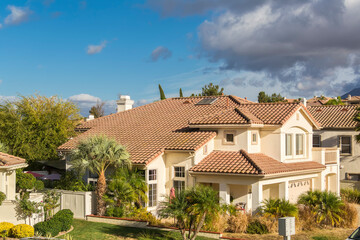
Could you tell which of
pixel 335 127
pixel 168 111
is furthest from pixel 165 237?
pixel 335 127

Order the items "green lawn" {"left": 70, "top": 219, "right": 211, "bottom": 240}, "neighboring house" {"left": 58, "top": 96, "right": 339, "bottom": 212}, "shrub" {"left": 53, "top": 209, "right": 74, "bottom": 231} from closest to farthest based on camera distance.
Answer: "green lawn" {"left": 70, "top": 219, "right": 211, "bottom": 240}
"shrub" {"left": 53, "top": 209, "right": 74, "bottom": 231}
"neighboring house" {"left": 58, "top": 96, "right": 339, "bottom": 212}

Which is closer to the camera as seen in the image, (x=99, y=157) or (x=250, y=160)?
(x=99, y=157)

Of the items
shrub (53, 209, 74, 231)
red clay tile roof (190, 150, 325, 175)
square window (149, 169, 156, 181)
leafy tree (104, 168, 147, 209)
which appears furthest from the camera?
square window (149, 169, 156, 181)

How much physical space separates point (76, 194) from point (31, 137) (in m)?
11.6

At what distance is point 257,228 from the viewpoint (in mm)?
24031

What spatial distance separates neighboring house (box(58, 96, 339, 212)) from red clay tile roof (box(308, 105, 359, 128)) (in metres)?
8.18

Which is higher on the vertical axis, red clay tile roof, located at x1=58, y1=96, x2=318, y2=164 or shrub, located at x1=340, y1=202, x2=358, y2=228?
red clay tile roof, located at x1=58, y1=96, x2=318, y2=164

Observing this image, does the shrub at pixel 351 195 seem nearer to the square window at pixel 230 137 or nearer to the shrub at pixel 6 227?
the square window at pixel 230 137

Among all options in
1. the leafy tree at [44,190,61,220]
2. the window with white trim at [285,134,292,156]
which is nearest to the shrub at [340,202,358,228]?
the window with white trim at [285,134,292,156]

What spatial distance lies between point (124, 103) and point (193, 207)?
21.2 metres

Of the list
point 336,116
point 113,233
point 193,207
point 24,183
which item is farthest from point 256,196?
point 336,116

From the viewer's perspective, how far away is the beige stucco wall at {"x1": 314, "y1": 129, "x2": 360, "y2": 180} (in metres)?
42.4

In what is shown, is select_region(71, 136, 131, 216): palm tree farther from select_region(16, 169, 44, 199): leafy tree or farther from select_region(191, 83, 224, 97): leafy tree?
select_region(191, 83, 224, 97): leafy tree

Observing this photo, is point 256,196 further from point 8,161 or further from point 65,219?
point 8,161
